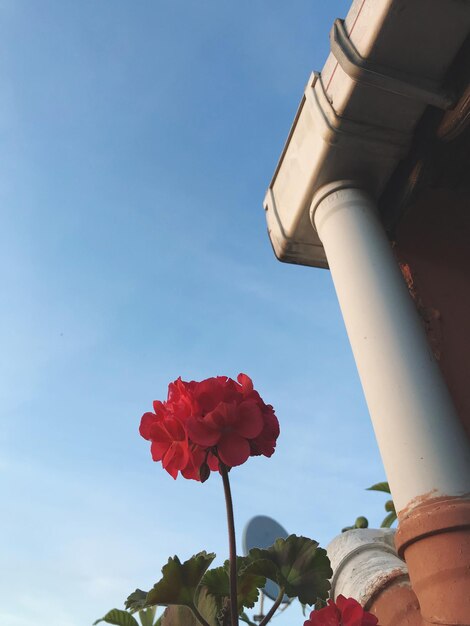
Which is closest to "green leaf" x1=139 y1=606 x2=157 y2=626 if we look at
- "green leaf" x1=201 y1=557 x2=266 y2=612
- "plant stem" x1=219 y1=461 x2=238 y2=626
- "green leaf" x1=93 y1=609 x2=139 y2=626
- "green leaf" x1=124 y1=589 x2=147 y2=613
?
"green leaf" x1=93 y1=609 x2=139 y2=626

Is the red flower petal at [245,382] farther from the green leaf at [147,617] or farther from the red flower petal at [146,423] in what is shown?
the green leaf at [147,617]

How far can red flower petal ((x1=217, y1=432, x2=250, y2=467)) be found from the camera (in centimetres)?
139

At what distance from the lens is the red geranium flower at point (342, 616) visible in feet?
4.73

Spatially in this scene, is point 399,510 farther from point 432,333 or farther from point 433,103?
point 433,103

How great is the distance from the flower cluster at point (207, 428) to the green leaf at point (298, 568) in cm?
38

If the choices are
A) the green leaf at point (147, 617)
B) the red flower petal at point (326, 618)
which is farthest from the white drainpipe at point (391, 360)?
the green leaf at point (147, 617)

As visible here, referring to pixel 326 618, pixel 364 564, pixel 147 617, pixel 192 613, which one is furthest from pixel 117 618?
pixel 326 618

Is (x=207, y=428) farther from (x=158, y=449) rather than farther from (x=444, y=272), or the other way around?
(x=444, y=272)

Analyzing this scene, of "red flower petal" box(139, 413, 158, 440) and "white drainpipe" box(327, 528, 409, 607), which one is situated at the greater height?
"red flower petal" box(139, 413, 158, 440)

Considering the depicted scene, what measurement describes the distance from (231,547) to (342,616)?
388 millimetres

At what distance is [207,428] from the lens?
139cm

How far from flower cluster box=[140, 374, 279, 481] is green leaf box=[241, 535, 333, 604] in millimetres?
384

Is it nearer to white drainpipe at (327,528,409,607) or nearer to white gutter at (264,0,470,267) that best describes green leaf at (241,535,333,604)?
white drainpipe at (327,528,409,607)

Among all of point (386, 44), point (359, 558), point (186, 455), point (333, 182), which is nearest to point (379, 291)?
point (333, 182)
